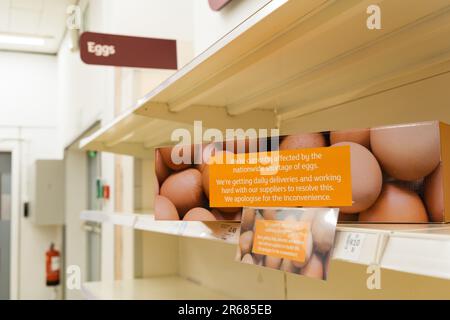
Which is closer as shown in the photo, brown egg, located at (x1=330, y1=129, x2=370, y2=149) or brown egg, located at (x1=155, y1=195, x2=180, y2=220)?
brown egg, located at (x1=330, y1=129, x2=370, y2=149)

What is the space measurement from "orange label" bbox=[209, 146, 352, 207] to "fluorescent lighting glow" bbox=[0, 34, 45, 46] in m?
5.20

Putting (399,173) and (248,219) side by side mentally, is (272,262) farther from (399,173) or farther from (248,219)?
(399,173)

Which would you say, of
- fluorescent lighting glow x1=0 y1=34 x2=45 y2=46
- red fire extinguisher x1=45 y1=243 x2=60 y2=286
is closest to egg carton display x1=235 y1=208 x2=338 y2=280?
red fire extinguisher x1=45 y1=243 x2=60 y2=286

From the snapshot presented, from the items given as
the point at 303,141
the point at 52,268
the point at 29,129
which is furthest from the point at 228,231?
the point at 29,129

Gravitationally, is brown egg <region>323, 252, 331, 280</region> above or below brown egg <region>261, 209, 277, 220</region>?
below

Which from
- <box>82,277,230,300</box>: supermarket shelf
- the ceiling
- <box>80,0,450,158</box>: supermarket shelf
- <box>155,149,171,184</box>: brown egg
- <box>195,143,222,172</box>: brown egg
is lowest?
<box>82,277,230,300</box>: supermarket shelf

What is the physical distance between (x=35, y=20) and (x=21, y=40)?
2.36ft

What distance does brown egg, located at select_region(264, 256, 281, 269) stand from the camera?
81 cm

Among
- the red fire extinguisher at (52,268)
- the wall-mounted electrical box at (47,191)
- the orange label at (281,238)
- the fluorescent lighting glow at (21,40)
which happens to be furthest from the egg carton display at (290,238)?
the fluorescent lighting glow at (21,40)

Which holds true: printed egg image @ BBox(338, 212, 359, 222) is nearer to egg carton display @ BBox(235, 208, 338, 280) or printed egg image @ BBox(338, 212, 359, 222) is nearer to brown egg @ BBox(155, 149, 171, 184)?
egg carton display @ BBox(235, 208, 338, 280)

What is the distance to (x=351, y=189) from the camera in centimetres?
80

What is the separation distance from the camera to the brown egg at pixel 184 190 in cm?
102

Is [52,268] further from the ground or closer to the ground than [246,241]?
closer to the ground

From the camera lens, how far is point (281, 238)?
32.3 inches
